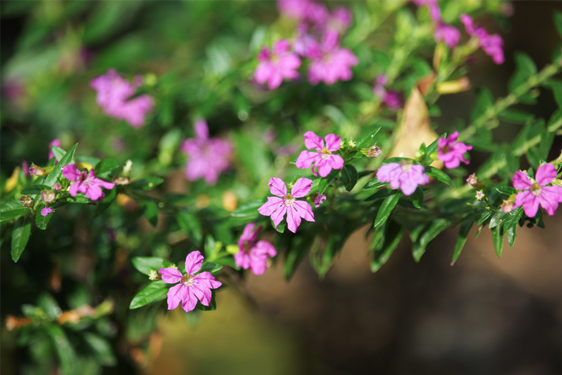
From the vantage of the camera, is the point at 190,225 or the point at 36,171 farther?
the point at 190,225

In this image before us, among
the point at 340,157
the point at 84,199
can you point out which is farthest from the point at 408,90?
the point at 84,199

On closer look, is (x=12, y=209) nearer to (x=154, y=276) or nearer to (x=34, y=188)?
(x=34, y=188)

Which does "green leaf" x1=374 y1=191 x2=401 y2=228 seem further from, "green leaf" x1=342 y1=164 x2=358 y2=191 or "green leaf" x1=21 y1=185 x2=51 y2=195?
"green leaf" x1=21 y1=185 x2=51 y2=195

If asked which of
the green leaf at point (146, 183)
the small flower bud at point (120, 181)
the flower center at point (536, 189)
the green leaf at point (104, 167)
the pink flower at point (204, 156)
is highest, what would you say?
the flower center at point (536, 189)

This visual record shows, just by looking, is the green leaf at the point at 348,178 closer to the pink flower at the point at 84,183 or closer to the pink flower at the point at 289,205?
the pink flower at the point at 289,205

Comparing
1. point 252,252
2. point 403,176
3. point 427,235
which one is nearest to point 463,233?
point 427,235

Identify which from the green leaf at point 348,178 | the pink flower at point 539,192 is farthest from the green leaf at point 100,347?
the pink flower at point 539,192
